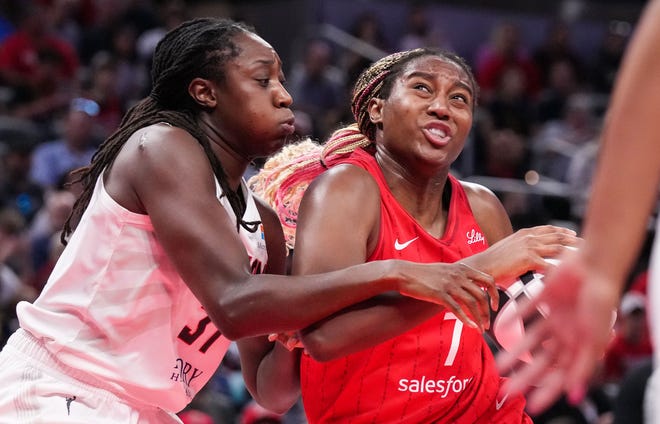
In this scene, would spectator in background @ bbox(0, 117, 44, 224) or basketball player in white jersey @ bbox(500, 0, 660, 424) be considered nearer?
basketball player in white jersey @ bbox(500, 0, 660, 424)

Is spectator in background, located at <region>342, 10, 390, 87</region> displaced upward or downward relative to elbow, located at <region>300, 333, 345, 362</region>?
downward

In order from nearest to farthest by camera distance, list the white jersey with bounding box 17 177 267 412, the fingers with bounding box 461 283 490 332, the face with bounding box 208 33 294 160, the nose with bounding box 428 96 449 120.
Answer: the fingers with bounding box 461 283 490 332 → the white jersey with bounding box 17 177 267 412 → the face with bounding box 208 33 294 160 → the nose with bounding box 428 96 449 120

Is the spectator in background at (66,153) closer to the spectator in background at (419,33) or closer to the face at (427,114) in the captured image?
the spectator in background at (419,33)

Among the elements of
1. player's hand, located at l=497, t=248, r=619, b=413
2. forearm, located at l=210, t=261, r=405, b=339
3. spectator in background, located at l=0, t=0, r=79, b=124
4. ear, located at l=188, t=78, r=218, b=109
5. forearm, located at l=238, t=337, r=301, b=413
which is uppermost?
player's hand, located at l=497, t=248, r=619, b=413

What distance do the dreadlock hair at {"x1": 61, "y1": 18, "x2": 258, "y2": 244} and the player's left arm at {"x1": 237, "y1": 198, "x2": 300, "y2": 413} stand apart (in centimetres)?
20

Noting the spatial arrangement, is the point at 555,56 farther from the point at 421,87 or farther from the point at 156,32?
the point at 421,87

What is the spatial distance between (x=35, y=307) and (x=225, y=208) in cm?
62

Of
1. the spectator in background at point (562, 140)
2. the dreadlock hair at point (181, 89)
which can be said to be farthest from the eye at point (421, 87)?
the spectator in background at point (562, 140)

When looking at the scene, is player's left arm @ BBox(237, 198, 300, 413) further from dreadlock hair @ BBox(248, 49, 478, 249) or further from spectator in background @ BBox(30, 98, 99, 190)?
spectator in background @ BBox(30, 98, 99, 190)

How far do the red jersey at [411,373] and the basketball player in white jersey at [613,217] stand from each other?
151 centimetres

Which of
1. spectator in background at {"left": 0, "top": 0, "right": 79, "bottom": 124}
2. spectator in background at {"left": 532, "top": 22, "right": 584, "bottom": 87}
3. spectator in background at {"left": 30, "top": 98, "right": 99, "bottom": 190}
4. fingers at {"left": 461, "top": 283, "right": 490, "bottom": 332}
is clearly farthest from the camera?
spectator in background at {"left": 532, "top": 22, "right": 584, "bottom": 87}

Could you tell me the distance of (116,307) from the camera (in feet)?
9.07

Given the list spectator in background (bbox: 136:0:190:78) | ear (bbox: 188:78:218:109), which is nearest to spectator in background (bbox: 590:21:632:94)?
spectator in background (bbox: 136:0:190:78)

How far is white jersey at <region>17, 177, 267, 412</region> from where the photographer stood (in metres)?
2.75
